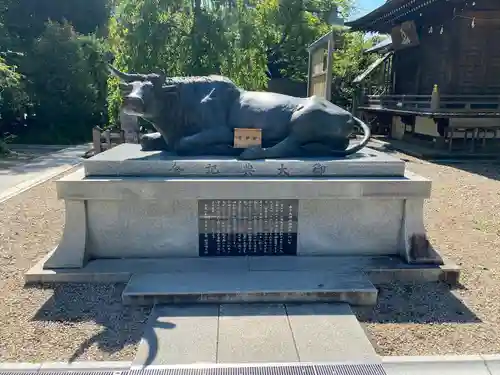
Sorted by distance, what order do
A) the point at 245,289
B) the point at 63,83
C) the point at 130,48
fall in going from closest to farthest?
the point at 245,289
the point at 130,48
the point at 63,83

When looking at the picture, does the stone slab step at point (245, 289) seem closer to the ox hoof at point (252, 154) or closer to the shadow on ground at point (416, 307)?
the shadow on ground at point (416, 307)

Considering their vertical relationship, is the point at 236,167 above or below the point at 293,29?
below

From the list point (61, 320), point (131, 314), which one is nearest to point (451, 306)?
point (131, 314)

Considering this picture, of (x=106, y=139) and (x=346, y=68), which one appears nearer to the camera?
(x=106, y=139)

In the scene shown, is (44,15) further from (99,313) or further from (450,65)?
(99,313)

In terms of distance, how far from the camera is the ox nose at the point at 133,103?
175 inches

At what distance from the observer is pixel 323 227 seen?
14.9 feet

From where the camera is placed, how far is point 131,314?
3.67 metres

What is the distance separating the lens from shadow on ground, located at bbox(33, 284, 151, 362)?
3.30m

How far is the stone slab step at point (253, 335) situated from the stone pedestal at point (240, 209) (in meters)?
0.88

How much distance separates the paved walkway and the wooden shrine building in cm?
1027

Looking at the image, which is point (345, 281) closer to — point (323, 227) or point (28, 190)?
point (323, 227)

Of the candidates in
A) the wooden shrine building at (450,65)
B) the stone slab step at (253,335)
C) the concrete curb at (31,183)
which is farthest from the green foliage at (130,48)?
the stone slab step at (253,335)

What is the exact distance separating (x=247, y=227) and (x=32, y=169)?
28.4 ft
